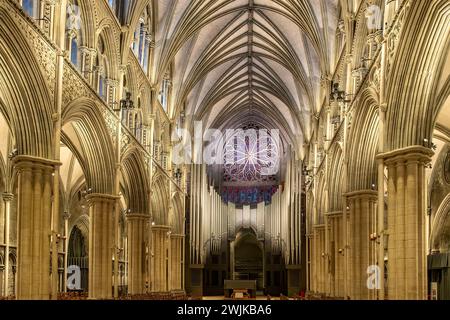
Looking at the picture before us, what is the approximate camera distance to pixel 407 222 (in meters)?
→ 14.3

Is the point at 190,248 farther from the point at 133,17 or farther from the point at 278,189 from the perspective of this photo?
the point at 133,17

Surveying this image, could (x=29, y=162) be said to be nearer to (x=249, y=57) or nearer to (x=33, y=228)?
(x=33, y=228)

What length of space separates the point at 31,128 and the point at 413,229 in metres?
10.4

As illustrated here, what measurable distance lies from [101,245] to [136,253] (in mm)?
5991

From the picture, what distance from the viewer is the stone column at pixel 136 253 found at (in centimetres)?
2795

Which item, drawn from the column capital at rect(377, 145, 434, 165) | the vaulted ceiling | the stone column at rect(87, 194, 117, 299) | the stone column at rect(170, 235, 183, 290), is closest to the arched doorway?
the stone column at rect(170, 235, 183, 290)

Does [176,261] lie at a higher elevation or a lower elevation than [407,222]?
lower

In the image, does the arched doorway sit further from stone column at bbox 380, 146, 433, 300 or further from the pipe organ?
stone column at bbox 380, 146, 433, 300

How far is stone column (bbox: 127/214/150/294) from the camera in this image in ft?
91.7

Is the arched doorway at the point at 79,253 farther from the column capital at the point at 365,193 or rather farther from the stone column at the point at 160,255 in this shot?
the column capital at the point at 365,193

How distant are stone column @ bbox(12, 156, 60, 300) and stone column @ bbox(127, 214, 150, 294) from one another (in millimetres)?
11955

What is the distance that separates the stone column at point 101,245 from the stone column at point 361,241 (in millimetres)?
9127

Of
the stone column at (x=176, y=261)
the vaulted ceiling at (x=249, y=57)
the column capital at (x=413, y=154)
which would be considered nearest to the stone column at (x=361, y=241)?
the column capital at (x=413, y=154)

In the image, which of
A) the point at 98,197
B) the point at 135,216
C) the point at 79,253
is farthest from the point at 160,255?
the point at 98,197
